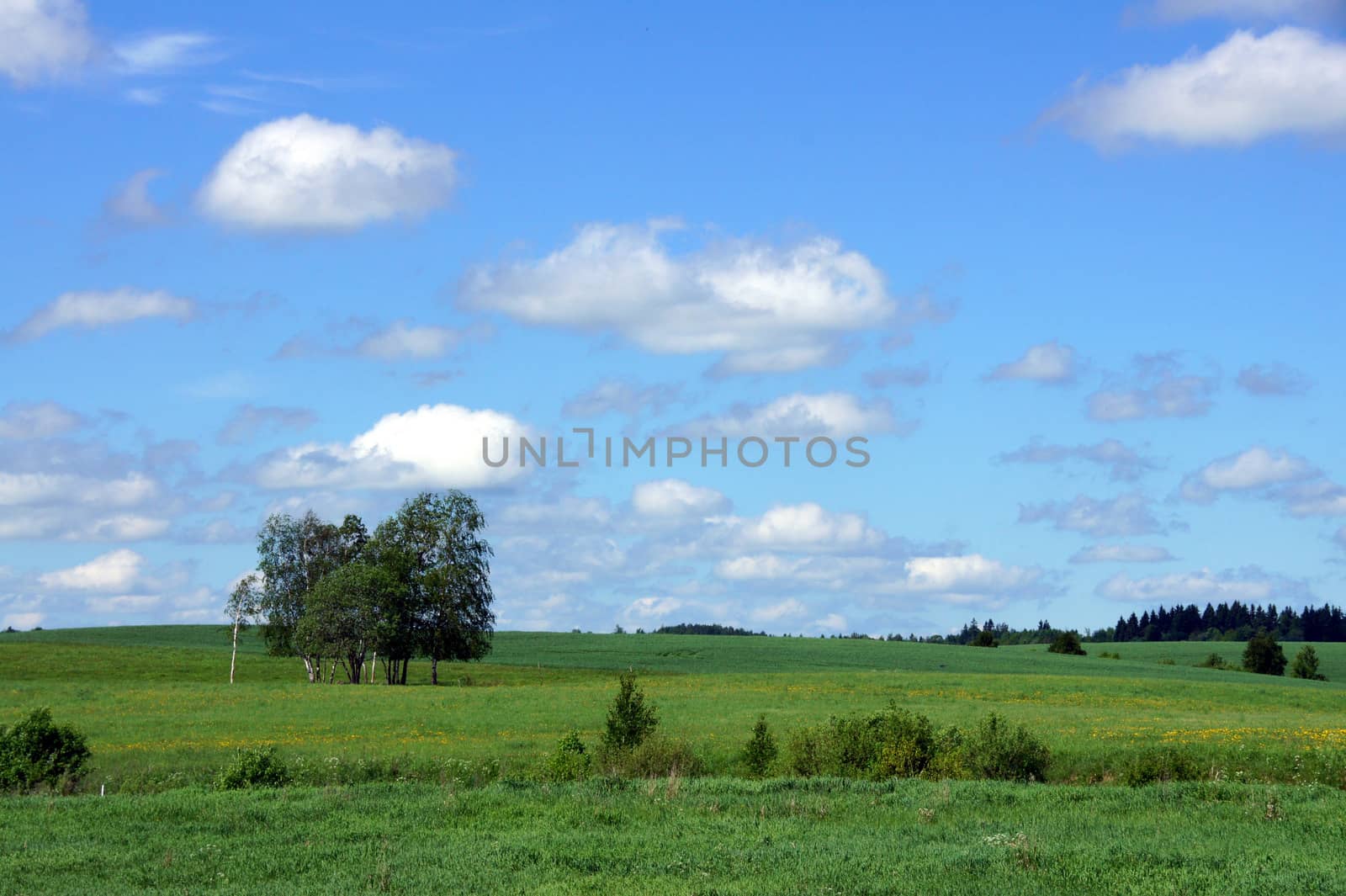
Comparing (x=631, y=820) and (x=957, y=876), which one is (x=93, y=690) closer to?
(x=631, y=820)

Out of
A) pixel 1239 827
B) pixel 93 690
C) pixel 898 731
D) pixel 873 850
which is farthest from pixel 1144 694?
pixel 93 690

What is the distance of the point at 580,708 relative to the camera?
51.8 m

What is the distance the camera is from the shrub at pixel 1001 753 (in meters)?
29.0

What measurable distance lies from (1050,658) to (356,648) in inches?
2487

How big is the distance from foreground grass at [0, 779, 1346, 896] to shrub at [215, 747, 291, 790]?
146cm

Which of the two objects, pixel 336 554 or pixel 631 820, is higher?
pixel 336 554

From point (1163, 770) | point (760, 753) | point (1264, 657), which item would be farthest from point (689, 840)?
point (1264, 657)

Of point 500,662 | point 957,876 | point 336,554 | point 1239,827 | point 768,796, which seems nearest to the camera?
point 957,876

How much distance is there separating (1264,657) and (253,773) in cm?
11632

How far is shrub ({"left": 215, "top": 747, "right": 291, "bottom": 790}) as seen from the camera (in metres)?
27.0

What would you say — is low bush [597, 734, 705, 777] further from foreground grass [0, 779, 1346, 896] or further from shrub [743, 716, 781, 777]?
foreground grass [0, 779, 1346, 896]

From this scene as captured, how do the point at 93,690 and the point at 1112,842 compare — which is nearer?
the point at 1112,842

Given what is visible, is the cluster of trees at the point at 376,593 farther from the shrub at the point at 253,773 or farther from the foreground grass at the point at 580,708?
the shrub at the point at 253,773

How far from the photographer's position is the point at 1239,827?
794 inches
